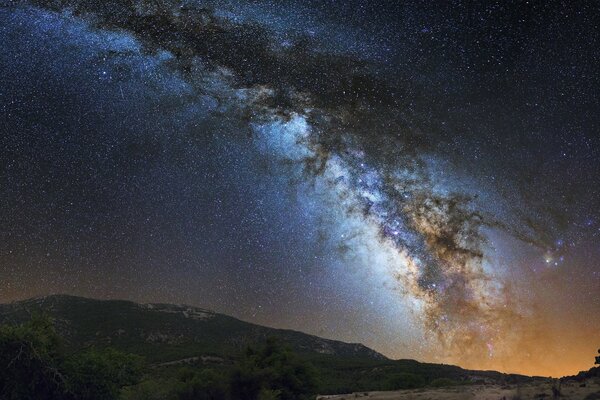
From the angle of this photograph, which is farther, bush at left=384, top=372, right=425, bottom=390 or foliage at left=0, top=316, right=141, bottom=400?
bush at left=384, top=372, right=425, bottom=390

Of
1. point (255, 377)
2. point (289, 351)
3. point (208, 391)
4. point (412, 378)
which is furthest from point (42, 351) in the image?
point (412, 378)

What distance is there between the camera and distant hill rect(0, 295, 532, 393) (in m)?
75.2

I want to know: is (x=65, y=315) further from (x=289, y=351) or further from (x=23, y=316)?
(x=289, y=351)

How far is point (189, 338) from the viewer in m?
107

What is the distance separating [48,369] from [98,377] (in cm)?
303

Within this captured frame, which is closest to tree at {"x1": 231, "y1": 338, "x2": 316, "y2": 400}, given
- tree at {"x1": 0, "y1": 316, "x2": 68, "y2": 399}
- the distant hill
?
tree at {"x1": 0, "y1": 316, "x2": 68, "y2": 399}

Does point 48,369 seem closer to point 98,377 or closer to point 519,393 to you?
point 98,377

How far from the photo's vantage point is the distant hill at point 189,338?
75.2m

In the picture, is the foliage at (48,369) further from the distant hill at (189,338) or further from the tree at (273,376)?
the distant hill at (189,338)

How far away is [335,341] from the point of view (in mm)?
129250

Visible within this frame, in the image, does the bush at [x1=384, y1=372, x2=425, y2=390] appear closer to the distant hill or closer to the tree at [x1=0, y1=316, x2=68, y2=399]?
the distant hill

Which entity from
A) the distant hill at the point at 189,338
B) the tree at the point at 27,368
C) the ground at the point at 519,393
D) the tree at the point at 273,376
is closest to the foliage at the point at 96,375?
the tree at the point at 27,368

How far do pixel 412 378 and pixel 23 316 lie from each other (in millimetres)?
81722

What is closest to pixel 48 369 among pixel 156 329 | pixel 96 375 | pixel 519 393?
pixel 96 375
